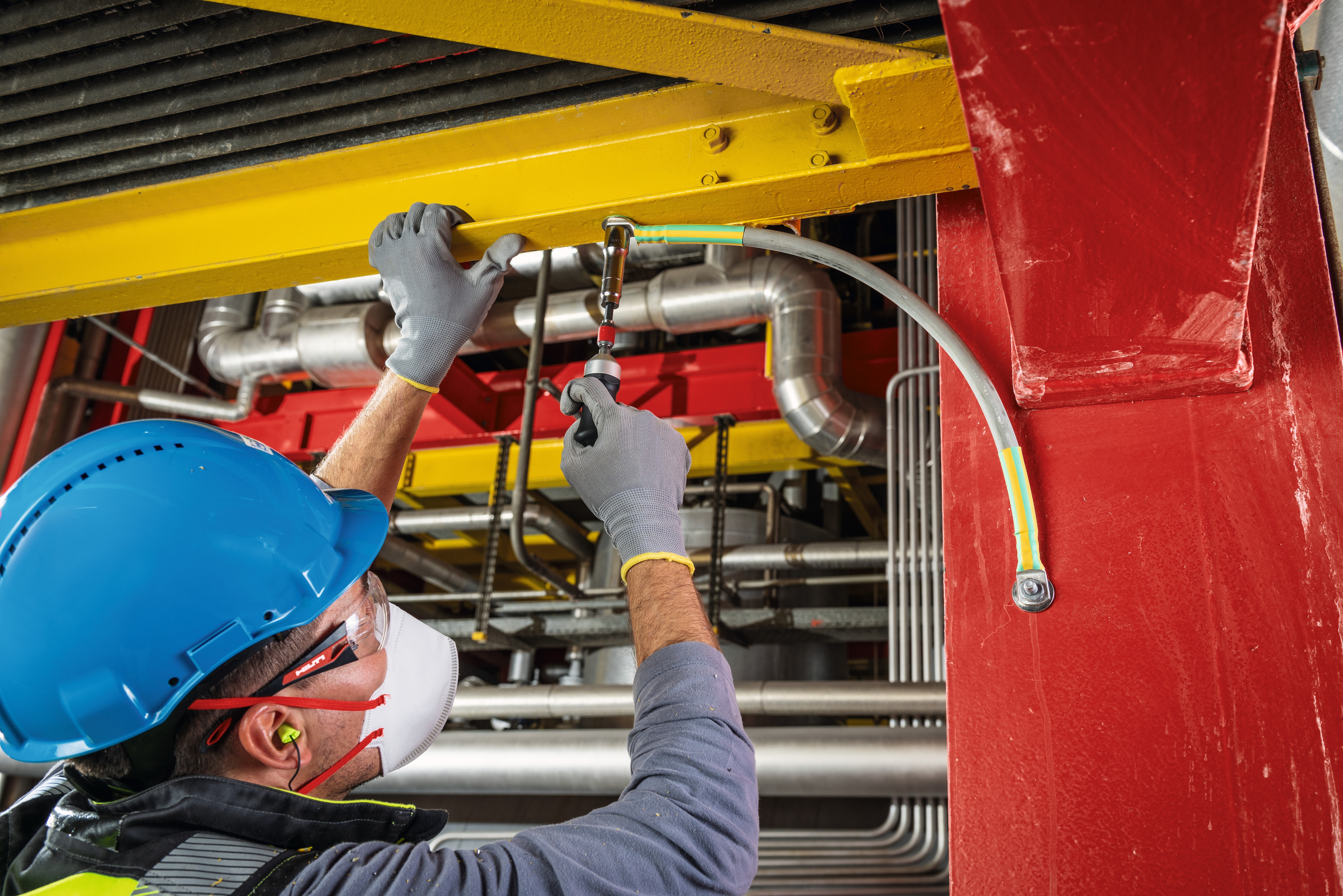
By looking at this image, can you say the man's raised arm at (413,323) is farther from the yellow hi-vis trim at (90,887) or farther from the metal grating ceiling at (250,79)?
the yellow hi-vis trim at (90,887)

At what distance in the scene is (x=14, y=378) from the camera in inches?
203

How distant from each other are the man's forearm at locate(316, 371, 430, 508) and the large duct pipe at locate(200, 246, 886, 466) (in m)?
2.51

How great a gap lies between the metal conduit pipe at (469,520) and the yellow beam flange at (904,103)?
166 inches

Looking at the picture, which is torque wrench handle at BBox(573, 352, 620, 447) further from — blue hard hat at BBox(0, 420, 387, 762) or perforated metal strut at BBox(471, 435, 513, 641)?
perforated metal strut at BBox(471, 435, 513, 641)

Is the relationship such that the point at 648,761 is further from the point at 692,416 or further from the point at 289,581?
the point at 692,416

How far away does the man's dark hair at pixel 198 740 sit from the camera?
1.16 m

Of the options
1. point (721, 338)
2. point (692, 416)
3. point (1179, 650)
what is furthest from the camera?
point (721, 338)

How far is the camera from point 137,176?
2.34 metres

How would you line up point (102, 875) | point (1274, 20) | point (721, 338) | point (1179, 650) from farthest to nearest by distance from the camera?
point (721, 338) → point (1179, 650) → point (102, 875) → point (1274, 20)

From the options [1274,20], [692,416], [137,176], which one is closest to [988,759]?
[1274,20]

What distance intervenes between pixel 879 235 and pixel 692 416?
2.66 metres

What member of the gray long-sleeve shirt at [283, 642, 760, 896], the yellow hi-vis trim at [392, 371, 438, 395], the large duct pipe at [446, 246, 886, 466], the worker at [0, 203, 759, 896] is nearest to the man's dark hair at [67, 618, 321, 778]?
the worker at [0, 203, 759, 896]

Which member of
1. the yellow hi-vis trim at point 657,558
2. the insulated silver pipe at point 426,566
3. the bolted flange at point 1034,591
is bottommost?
the yellow hi-vis trim at point 657,558

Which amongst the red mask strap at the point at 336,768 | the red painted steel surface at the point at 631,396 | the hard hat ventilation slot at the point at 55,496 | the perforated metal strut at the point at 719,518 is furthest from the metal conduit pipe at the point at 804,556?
the hard hat ventilation slot at the point at 55,496
